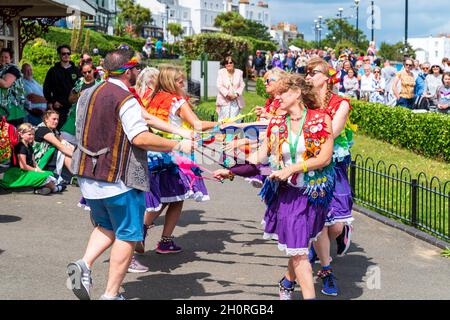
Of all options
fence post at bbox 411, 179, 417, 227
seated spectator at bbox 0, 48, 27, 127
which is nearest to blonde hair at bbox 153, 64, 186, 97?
fence post at bbox 411, 179, 417, 227

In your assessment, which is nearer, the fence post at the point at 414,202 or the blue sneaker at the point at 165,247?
the blue sneaker at the point at 165,247

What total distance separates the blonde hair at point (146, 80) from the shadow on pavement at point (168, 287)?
1903 mm

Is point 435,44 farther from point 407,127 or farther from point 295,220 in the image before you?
point 295,220

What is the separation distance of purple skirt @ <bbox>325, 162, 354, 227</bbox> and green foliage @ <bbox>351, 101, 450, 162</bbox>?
9054 mm

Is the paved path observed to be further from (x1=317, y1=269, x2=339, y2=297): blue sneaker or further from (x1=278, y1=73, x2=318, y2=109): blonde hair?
(x1=278, y1=73, x2=318, y2=109): blonde hair

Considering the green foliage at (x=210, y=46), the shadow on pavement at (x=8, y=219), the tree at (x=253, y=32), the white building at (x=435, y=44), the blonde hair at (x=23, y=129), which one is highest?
the tree at (x=253, y=32)

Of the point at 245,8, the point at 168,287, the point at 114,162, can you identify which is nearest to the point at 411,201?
the point at 168,287

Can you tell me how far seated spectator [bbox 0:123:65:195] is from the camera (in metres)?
10.8

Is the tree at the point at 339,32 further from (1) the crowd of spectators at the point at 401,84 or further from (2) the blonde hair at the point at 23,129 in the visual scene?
(2) the blonde hair at the point at 23,129

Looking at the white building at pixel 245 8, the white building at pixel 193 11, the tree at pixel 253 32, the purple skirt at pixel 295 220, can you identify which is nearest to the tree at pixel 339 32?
the tree at pixel 253 32

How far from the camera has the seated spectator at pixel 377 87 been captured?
2290 cm

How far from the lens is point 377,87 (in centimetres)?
2320

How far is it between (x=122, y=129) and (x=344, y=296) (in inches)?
97.3

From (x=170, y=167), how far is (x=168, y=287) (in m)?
1.45
